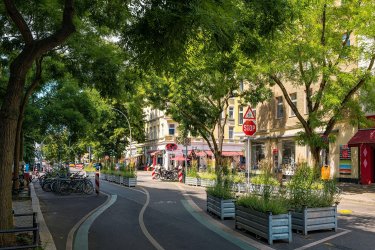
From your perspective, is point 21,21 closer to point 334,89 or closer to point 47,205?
point 47,205

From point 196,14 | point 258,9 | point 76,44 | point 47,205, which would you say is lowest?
point 47,205

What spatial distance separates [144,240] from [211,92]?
20.0 meters

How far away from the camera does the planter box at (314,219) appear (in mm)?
10055

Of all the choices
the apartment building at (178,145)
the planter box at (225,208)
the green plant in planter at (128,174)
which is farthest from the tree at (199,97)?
the apartment building at (178,145)

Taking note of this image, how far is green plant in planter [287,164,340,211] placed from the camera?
1042cm

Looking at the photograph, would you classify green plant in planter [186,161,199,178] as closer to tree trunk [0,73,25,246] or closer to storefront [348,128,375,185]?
storefront [348,128,375,185]

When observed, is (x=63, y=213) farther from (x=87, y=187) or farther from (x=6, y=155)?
(x=87, y=187)

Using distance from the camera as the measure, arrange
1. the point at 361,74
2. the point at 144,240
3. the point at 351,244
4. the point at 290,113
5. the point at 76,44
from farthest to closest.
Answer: the point at 290,113 < the point at 361,74 < the point at 76,44 < the point at 144,240 < the point at 351,244

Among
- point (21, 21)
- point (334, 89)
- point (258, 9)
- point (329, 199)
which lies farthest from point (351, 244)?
point (334, 89)

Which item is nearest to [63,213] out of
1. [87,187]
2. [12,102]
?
[12,102]

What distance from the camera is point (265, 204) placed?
949 cm

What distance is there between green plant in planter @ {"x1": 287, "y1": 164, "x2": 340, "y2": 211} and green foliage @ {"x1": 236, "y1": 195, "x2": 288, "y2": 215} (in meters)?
0.41

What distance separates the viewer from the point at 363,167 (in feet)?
90.5

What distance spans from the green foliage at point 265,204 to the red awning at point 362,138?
1721 centimetres
